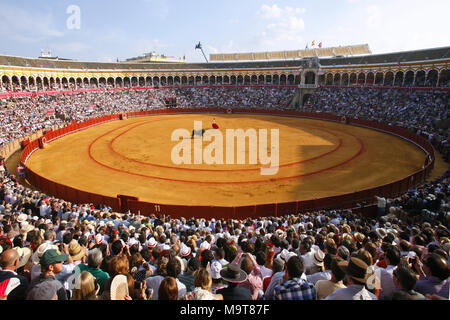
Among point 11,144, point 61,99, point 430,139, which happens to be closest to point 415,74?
point 430,139

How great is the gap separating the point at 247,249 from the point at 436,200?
1114cm

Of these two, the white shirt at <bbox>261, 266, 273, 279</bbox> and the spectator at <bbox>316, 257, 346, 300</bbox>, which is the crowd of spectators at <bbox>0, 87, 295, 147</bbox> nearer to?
the white shirt at <bbox>261, 266, 273, 279</bbox>

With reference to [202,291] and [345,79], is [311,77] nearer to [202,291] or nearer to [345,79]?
[345,79]

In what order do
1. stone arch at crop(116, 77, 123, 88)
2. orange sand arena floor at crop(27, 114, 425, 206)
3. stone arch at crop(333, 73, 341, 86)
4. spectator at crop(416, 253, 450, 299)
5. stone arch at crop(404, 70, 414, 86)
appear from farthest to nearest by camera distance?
stone arch at crop(116, 77, 123, 88)
stone arch at crop(333, 73, 341, 86)
stone arch at crop(404, 70, 414, 86)
orange sand arena floor at crop(27, 114, 425, 206)
spectator at crop(416, 253, 450, 299)

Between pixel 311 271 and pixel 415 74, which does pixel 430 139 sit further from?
pixel 311 271

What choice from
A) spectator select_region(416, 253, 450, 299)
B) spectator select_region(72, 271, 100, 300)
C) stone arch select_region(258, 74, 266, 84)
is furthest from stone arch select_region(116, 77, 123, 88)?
spectator select_region(416, 253, 450, 299)

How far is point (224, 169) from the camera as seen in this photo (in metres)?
22.8

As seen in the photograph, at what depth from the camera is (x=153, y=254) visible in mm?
6691

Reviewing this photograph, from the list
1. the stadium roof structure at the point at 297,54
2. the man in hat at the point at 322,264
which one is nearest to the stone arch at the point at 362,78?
the stadium roof structure at the point at 297,54

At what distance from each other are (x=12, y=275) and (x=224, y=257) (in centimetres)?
400

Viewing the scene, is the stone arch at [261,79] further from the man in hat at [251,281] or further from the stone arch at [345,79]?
the man in hat at [251,281]

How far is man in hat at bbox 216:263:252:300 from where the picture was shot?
377cm

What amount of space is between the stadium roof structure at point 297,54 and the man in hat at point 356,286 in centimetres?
8353

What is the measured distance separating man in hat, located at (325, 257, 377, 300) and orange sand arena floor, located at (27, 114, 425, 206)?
43.1ft
